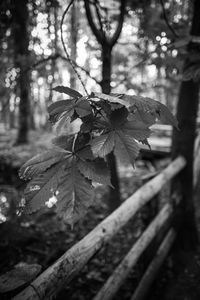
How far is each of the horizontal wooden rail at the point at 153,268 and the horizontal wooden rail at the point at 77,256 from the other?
A: 0.89m

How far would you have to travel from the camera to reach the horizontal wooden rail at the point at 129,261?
2175 millimetres

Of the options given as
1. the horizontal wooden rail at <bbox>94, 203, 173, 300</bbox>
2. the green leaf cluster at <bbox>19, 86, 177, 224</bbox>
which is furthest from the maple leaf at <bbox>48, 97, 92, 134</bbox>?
the horizontal wooden rail at <bbox>94, 203, 173, 300</bbox>

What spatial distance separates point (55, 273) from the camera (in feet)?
4.79

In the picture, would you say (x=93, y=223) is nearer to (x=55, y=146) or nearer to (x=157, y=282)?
(x=157, y=282)

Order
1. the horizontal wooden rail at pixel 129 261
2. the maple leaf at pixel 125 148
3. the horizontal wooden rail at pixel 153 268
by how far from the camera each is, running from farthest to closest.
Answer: the horizontal wooden rail at pixel 153 268, the horizontal wooden rail at pixel 129 261, the maple leaf at pixel 125 148

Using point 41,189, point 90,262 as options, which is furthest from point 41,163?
point 90,262

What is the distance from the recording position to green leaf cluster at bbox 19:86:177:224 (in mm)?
A: 1064

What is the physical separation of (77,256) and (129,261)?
40.1 inches

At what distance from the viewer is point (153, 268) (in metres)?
2.94

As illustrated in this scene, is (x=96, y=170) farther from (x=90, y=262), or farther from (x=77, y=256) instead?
(x=90, y=262)

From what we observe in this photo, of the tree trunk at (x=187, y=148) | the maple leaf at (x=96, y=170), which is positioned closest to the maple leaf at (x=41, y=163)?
the maple leaf at (x=96, y=170)

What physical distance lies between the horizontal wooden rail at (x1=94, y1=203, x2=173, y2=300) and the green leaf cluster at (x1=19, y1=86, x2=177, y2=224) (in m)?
1.46

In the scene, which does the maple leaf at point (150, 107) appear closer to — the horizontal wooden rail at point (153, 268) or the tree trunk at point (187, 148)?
Result: the horizontal wooden rail at point (153, 268)

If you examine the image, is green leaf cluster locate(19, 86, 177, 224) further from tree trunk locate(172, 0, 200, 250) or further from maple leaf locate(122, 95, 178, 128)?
tree trunk locate(172, 0, 200, 250)
